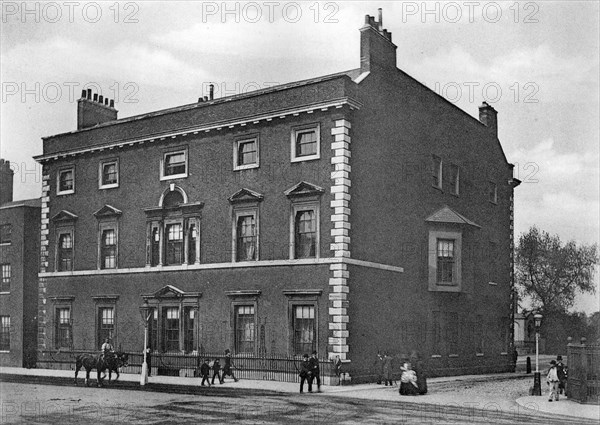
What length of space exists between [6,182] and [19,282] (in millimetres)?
9403

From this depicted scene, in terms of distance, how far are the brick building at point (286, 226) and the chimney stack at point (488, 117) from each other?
10.1ft

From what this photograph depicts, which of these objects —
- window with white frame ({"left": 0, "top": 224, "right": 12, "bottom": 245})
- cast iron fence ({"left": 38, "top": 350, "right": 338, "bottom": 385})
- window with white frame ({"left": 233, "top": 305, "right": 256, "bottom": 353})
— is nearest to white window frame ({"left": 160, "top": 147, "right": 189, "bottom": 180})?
window with white frame ({"left": 233, "top": 305, "right": 256, "bottom": 353})

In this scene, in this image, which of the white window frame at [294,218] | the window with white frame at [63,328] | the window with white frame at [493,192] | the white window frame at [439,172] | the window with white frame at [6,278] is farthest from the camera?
the window with white frame at [6,278]

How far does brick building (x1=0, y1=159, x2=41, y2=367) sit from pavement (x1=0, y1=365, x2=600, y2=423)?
6.86 m

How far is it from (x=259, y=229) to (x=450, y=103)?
525 inches

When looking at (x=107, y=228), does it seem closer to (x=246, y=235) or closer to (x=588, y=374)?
(x=246, y=235)

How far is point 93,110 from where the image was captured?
136 feet

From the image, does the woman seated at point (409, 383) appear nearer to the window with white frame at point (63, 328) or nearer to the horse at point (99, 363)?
the horse at point (99, 363)

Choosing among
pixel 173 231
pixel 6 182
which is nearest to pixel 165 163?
pixel 173 231

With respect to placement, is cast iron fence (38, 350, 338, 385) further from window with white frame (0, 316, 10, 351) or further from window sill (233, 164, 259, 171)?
window sill (233, 164, 259, 171)

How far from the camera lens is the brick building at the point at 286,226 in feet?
96.5

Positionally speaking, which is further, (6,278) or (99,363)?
(6,278)

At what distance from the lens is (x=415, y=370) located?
81.7 feet

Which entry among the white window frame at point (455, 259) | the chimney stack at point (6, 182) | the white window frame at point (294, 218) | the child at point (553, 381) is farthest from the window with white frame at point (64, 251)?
the child at point (553, 381)
